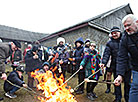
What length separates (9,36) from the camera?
21000 millimetres

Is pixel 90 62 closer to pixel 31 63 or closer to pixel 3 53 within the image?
pixel 31 63

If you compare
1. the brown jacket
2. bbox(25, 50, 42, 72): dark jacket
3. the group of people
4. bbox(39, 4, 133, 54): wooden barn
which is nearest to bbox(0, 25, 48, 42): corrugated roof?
bbox(39, 4, 133, 54): wooden barn

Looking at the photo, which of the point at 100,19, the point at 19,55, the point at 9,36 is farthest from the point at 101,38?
the point at 9,36

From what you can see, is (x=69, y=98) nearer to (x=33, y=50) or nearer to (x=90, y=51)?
(x=90, y=51)

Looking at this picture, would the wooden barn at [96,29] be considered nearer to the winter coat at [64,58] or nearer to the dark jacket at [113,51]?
the winter coat at [64,58]

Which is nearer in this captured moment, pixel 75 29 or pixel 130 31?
pixel 130 31

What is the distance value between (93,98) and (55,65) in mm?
2670

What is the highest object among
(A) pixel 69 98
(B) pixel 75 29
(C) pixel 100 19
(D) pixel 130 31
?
(C) pixel 100 19

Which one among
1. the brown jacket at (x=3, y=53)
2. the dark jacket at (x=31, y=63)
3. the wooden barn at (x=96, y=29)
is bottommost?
the dark jacket at (x=31, y=63)

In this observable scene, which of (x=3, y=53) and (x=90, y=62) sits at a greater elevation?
(x=3, y=53)

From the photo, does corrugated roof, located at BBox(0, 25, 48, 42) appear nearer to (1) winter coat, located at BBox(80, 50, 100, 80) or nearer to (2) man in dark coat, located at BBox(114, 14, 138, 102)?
(1) winter coat, located at BBox(80, 50, 100, 80)

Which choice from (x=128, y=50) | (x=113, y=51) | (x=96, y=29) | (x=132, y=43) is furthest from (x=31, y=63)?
(x=96, y=29)

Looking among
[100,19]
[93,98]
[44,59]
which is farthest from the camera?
[100,19]

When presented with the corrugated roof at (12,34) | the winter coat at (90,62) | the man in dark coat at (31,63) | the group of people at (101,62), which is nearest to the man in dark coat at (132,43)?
the group of people at (101,62)
